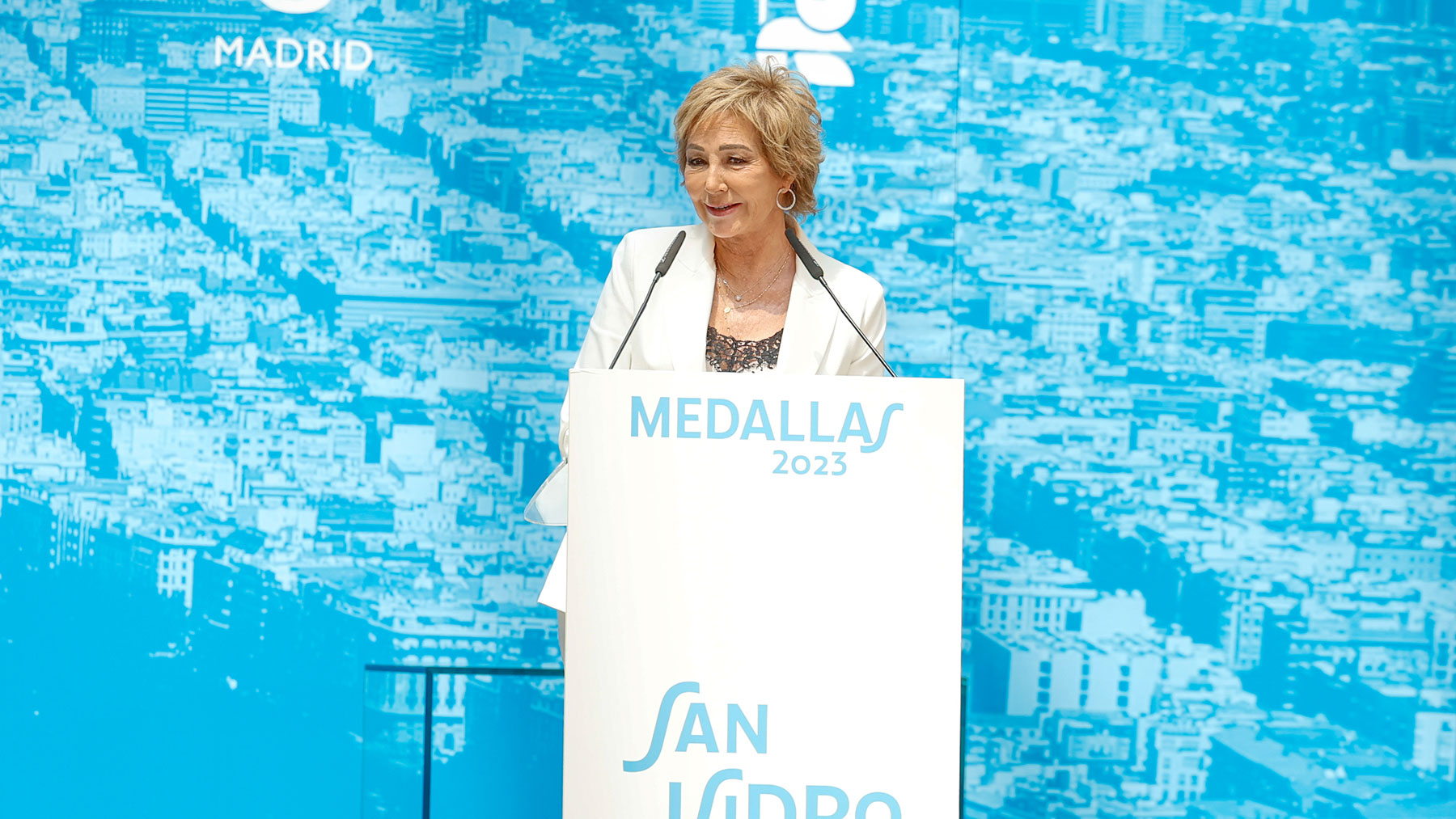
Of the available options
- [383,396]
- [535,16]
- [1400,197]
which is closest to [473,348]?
[383,396]

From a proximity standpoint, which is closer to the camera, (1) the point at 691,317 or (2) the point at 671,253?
(2) the point at 671,253

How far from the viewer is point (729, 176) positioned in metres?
1.89

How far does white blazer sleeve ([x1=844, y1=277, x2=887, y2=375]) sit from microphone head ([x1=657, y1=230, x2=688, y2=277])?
338 mm

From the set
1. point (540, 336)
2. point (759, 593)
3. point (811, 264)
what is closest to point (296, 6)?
point (540, 336)

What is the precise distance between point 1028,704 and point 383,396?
1671mm

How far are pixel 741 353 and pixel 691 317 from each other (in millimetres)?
104

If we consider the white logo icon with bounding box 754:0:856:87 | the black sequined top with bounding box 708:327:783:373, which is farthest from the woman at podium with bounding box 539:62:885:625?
the white logo icon with bounding box 754:0:856:87

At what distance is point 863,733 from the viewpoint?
1540 mm

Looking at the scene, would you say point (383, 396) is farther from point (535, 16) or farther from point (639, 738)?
point (639, 738)

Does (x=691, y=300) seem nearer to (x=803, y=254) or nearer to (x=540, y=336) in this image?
(x=803, y=254)

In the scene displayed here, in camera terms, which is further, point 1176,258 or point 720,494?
point 1176,258

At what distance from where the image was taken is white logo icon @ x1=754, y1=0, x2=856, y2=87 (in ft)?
8.52

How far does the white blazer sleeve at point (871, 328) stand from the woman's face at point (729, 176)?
9.6 inches

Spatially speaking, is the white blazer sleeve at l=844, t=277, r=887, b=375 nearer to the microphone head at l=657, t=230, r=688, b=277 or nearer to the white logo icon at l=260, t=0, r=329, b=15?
the microphone head at l=657, t=230, r=688, b=277
